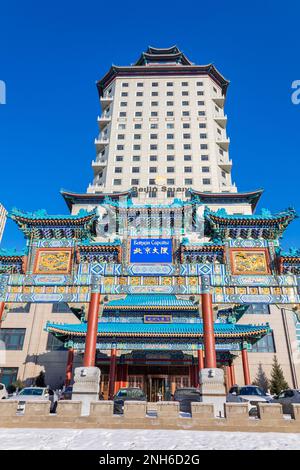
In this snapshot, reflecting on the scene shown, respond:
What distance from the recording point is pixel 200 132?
49875 millimetres

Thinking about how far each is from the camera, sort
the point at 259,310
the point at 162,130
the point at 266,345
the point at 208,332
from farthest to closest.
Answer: the point at 162,130 → the point at 259,310 → the point at 266,345 → the point at 208,332

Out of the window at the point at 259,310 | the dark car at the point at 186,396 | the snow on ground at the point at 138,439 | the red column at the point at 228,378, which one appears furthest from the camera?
the window at the point at 259,310

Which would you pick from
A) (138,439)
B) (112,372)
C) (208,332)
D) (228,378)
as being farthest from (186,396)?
(228,378)

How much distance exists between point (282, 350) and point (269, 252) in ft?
54.2

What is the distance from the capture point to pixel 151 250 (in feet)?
55.8

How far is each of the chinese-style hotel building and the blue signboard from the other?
2.1 inches

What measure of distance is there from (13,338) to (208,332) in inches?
900

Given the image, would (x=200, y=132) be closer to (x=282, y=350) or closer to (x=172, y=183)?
(x=172, y=183)

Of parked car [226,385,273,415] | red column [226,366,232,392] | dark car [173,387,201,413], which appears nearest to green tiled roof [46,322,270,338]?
red column [226,366,232,392]

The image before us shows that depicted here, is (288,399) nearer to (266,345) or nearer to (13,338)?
(266,345)

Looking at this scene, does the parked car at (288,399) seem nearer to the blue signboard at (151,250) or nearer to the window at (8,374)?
the blue signboard at (151,250)

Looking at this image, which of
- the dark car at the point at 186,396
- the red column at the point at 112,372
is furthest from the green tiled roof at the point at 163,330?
the dark car at the point at 186,396

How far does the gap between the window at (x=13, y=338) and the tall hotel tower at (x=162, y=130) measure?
67.5 ft

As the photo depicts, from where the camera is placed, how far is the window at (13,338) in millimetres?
30047
